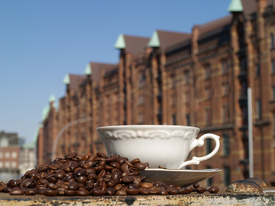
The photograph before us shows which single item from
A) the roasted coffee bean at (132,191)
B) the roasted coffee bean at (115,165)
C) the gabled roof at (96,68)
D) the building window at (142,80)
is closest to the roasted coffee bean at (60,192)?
the roasted coffee bean at (132,191)

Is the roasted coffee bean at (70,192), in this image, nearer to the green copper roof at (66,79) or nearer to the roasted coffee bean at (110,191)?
the roasted coffee bean at (110,191)

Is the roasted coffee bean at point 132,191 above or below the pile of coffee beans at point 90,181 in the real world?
below

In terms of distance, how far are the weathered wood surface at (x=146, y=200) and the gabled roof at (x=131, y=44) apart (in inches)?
2147

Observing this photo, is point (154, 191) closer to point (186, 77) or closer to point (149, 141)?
point (149, 141)

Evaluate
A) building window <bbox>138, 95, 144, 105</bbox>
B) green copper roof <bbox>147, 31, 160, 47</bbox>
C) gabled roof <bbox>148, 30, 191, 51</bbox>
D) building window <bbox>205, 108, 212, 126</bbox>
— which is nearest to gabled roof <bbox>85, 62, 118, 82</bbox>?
building window <bbox>138, 95, 144, 105</bbox>

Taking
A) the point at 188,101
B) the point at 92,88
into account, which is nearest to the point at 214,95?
the point at 188,101

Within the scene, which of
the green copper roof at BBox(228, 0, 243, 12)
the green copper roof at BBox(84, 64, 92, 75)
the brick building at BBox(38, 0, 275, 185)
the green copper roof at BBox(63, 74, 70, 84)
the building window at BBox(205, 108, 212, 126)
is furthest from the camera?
the green copper roof at BBox(63, 74, 70, 84)

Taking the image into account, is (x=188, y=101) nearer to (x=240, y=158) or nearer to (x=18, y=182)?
(x=240, y=158)

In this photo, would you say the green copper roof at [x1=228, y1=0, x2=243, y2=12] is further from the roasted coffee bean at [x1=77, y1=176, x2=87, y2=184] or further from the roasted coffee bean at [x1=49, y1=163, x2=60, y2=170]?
the roasted coffee bean at [x1=77, y1=176, x2=87, y2=184]

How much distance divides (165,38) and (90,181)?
48.2 metres

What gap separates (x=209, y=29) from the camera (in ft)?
144

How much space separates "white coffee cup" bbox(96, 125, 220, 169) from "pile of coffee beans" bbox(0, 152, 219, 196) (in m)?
0.27

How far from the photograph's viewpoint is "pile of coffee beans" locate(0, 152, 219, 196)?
2.30 m

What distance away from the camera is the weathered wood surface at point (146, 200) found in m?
2.09
